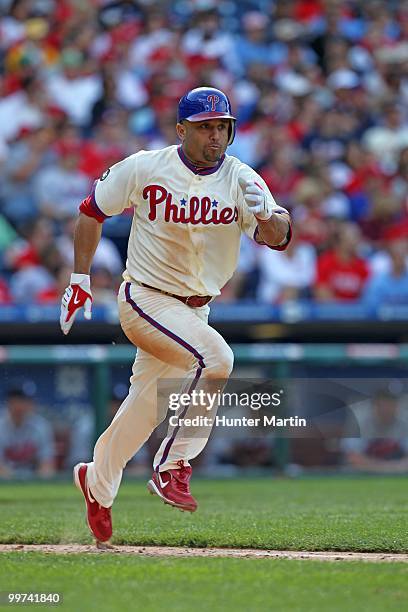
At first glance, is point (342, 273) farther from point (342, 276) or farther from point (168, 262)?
point (168, 262)

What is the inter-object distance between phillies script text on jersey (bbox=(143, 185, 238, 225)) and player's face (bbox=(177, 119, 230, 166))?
0.18m

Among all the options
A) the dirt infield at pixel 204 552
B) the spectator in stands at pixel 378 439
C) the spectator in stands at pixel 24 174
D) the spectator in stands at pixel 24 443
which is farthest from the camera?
the spectator in stands at pixel 24 174

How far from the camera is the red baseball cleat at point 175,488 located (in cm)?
514

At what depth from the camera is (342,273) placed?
1098cm

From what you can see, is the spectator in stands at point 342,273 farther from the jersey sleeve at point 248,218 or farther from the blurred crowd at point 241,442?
the jersey sleeve at point 248,218

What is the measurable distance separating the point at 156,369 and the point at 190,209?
0.70 m

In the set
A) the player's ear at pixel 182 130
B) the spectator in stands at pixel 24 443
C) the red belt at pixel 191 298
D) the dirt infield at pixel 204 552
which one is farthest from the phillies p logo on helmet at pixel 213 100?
the spectator in stands at pixel 24 443

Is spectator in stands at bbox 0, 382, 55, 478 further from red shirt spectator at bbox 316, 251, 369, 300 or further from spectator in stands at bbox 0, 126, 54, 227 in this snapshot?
red shirt spectator at bbox 316, 251, 369, 300

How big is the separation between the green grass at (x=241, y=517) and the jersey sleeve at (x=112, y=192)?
1436 millimetres

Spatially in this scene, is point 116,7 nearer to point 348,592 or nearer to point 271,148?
point 271,148

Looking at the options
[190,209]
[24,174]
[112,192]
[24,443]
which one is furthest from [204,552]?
[24,174]

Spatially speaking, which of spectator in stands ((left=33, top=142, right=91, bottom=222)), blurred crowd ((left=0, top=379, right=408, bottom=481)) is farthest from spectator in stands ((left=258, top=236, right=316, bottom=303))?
spectator in stands ((left=33, top=142, right=91, bottom=222))

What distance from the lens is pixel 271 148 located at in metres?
12.5

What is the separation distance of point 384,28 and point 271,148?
3.08m
